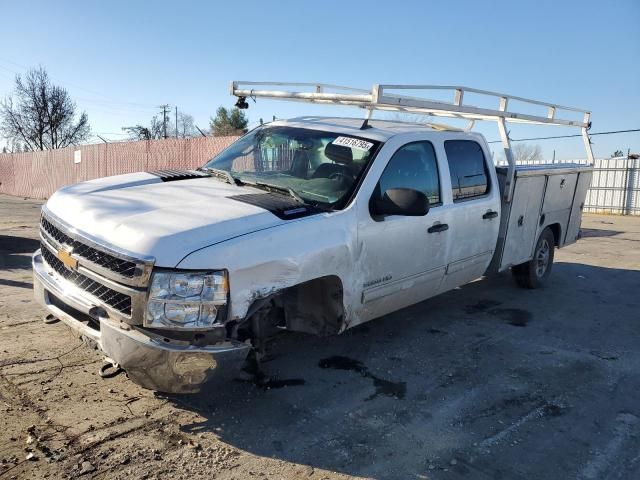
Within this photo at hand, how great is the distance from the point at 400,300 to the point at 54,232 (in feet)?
9.02

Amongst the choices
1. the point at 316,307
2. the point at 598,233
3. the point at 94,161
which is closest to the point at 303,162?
the point at 316,307

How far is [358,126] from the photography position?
15.8 ft

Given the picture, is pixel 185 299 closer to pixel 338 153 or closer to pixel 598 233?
pixel 338 153

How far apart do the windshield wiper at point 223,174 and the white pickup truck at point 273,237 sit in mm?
21

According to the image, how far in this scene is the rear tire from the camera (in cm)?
713

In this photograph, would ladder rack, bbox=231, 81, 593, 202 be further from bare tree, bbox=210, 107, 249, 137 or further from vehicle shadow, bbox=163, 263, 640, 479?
bare tree, bbox=210, 107, 249, 137

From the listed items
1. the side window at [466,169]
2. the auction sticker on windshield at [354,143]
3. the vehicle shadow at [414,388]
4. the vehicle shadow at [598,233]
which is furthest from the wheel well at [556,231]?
the vehicle shadow at [598,233]

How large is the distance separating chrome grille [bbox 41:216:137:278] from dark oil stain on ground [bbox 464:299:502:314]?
4.34 m

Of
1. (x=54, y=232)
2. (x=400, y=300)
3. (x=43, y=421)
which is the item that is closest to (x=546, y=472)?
(x=400, y=300)

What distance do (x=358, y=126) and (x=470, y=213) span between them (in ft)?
4.63

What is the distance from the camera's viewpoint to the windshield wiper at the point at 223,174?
14.1ft

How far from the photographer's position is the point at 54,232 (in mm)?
3627

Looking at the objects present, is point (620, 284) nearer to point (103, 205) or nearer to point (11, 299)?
point (103, 205)

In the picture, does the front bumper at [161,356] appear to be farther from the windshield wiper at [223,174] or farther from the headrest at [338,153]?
the headrest at [338,153]
